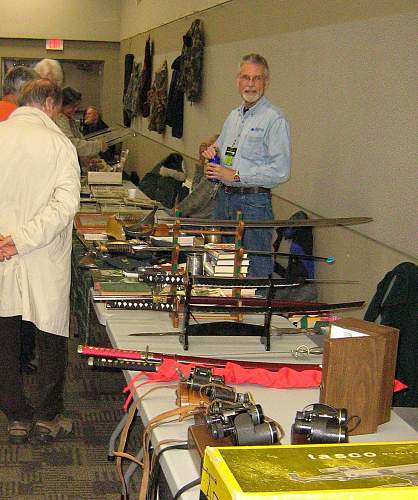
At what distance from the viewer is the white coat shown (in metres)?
2.99

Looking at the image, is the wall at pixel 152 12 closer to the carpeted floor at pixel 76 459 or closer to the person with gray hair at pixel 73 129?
the person with gray hair at pixel 73 129

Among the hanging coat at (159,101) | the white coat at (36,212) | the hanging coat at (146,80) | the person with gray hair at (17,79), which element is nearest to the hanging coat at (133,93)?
the hanging coat at (146,80)

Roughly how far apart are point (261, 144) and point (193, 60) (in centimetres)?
331

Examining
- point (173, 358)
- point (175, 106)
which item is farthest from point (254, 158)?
point (175, 106)

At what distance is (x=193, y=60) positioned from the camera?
7367 millimetres

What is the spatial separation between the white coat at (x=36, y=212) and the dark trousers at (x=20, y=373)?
0.10 metres

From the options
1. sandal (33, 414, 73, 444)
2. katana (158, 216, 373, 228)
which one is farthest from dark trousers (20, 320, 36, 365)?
katana (158, 216, 373, 228)

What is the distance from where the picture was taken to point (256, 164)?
429cm

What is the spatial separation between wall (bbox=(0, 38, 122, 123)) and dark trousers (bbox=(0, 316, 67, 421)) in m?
9.16

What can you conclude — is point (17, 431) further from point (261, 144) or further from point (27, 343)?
point (261, 144)

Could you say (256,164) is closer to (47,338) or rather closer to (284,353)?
(47,338)

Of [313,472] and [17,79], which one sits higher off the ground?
[17,79]

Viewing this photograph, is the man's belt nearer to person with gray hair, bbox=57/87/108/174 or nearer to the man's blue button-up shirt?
the man's blue button-up shirt

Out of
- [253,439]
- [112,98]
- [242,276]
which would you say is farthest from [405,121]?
[112,98]
